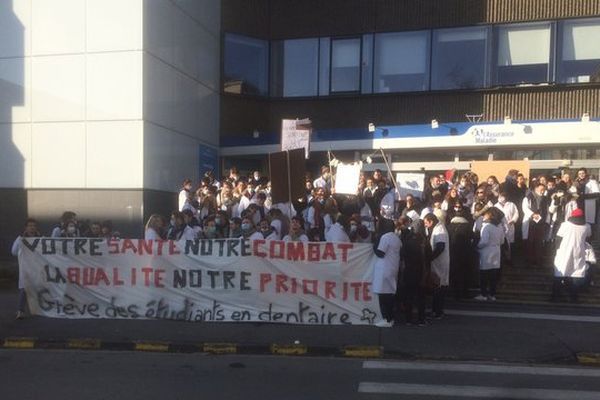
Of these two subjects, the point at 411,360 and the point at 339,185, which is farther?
the point at 339,185

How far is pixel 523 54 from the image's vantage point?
19.5m

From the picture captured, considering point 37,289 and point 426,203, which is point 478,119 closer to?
point 426,203

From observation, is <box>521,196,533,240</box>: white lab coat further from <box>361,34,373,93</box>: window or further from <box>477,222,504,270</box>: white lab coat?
<box>361,34,373,93</box>: window

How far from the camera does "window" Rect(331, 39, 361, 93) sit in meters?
20.9

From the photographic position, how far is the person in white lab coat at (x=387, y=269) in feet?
32.0

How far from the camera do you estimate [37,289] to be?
35.5 ft

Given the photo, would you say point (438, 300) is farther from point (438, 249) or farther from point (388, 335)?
point (388, 335)

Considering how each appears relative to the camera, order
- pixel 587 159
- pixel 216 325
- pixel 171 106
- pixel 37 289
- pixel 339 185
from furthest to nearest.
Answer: pixel 587 159 < pixel 171 106 < pixel 339 185 < pixel 37 289 < pixel 216 325

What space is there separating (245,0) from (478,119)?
28.3ft

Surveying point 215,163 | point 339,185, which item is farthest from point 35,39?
point 339,185

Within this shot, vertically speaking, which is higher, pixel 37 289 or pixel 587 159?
pixel 587 159

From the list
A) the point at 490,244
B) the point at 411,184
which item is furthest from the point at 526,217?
the point at 411,184

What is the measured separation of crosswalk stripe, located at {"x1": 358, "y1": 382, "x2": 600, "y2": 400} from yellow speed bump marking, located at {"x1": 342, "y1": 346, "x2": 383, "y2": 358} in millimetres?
1415

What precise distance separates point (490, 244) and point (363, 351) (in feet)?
13.2
